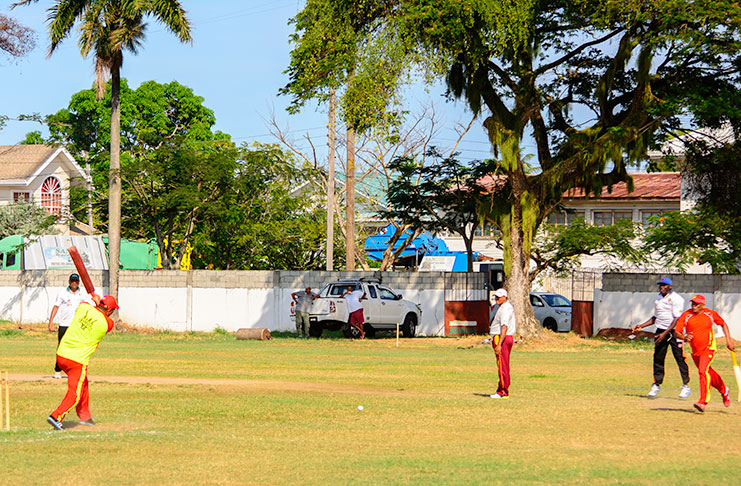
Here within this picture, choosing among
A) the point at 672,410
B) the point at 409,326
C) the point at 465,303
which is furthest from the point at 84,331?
the point at 465,303

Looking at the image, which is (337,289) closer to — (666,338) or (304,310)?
(304,310)

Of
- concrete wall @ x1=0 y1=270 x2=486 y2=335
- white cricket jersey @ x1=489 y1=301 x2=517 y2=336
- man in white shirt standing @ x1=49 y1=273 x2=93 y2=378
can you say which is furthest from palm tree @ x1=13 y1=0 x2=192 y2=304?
white cricket jersey @ x1=489 y1=301 x2=517 y2=336

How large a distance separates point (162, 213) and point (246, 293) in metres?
5.80

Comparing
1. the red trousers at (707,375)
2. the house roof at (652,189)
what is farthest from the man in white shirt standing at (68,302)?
the house roof at (652,189)

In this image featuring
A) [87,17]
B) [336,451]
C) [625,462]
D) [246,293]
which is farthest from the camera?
[246,293]

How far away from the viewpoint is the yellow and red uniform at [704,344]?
1535cm

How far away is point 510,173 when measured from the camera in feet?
98.6

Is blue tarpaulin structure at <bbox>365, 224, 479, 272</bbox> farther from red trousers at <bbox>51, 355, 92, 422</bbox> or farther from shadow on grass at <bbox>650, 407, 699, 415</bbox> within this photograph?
red trousers at <bbox>51, 355, 92, 422</bbox>

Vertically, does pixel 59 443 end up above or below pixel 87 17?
below

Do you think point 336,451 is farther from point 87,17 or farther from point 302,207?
point 302,207

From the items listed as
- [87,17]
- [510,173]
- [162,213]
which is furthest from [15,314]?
[510,173]

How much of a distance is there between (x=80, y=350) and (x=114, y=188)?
24236 mm

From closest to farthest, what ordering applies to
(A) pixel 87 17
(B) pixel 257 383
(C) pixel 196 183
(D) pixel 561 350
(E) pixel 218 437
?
(E) pixel 218 437
(B) pixel 257 383
(D) pixel 561 350
(A) pixel 87 17
(C) pixel 196 183

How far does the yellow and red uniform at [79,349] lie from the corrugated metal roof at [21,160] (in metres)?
46.7
